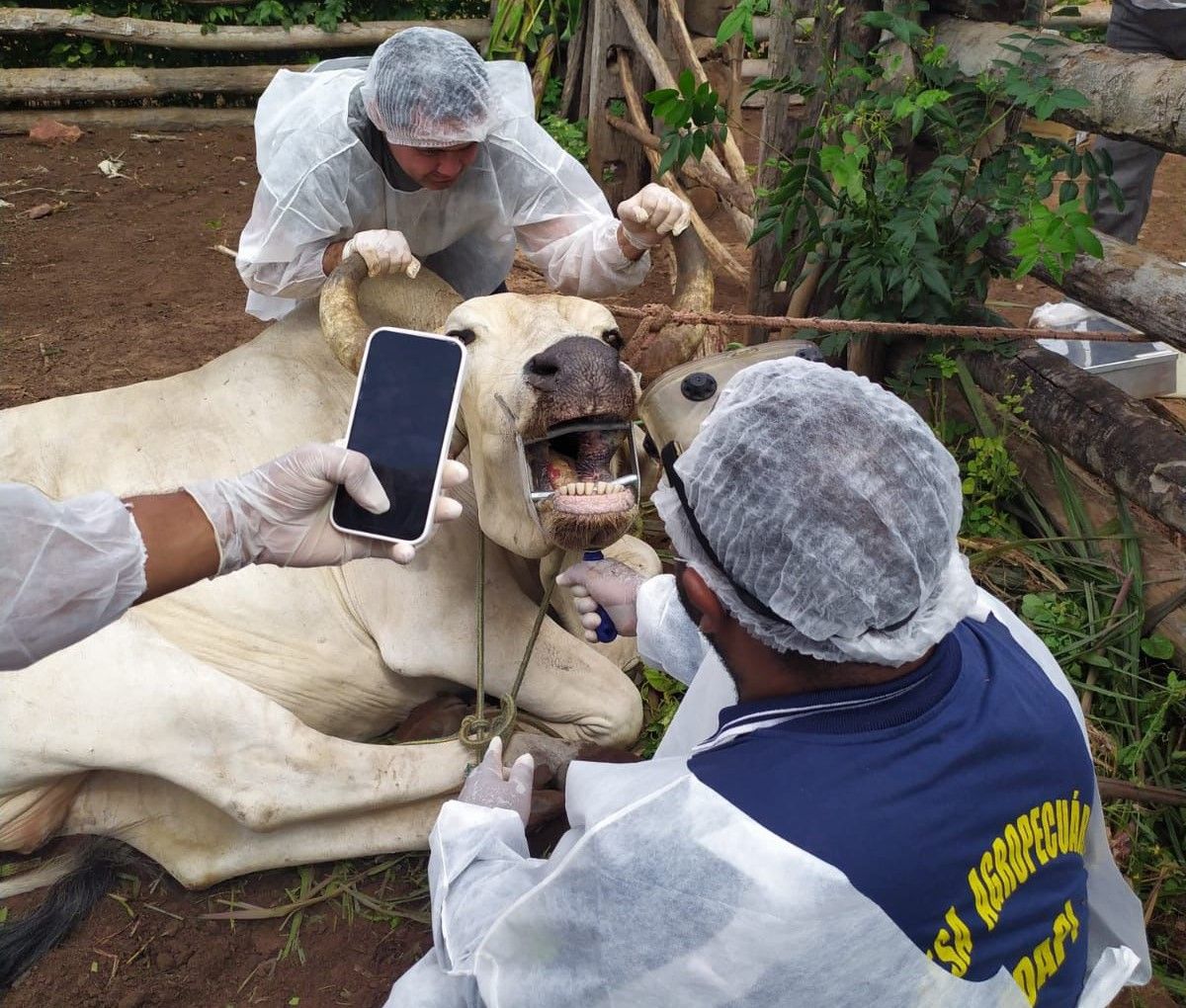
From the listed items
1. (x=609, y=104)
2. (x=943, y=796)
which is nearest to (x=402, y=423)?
(x=943, y=796)

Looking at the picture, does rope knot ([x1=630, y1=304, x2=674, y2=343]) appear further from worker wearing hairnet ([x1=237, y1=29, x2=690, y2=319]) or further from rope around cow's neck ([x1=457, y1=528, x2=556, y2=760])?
rope around cow's neck ([x1=457, y1=528, x2=556, y2=760])

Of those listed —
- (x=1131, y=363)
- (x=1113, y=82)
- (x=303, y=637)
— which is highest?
(x=1113, y=82)

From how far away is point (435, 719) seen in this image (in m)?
3.59

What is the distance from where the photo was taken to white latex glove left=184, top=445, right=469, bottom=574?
2.23 metres

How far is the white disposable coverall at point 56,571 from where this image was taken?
6.05ft

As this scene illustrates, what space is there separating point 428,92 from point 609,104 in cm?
440

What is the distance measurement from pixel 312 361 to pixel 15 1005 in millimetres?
2006

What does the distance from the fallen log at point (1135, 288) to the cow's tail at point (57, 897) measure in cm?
337

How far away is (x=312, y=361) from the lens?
3748 millimetres

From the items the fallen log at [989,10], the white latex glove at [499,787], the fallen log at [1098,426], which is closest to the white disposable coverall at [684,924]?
the white latex glove at [499,787]

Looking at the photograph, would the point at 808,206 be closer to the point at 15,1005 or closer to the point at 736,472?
the point at 736,472

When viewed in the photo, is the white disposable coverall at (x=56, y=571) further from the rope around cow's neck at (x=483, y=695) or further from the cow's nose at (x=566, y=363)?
the rope around cow's neck at (x=483, y=695)

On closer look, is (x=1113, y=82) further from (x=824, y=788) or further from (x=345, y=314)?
(x=824, y=788)

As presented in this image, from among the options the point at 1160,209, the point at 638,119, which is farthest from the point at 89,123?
the point at 1160,209
